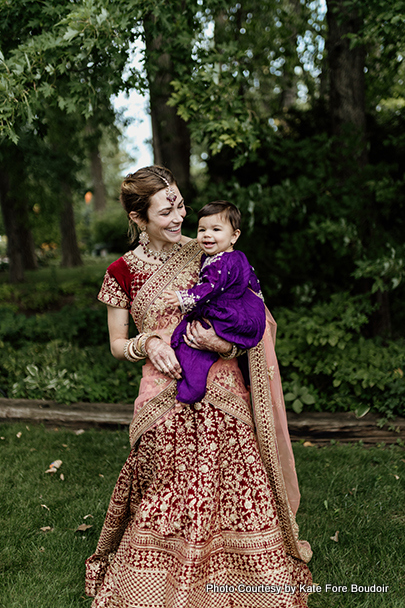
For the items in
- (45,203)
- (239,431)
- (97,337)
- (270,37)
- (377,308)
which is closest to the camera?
(239,431)

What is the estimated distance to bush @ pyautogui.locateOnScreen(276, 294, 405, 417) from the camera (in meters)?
4.49

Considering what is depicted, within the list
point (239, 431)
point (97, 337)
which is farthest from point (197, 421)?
point (97, 337)

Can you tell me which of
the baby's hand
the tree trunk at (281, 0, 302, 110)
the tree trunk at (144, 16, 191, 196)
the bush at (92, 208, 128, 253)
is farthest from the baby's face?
the bush at (92, 208, 128, 253)

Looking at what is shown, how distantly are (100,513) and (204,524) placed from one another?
1481 mm

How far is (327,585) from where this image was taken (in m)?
2.65

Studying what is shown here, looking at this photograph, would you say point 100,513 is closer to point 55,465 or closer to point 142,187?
point 55,465

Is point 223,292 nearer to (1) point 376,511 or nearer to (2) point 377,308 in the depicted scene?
(1) point 376,511

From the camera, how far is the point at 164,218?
89.4 inches

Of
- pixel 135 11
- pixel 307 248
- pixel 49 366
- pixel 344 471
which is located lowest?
pixel 344 471

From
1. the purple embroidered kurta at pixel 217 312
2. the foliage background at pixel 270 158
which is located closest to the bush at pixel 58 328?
the foliage background at pixel 270 158

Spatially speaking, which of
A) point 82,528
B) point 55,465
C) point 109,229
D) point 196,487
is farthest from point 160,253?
point 109,229

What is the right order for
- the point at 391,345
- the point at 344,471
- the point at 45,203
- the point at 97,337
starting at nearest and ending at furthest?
1. the point at 344,471
2. the point at 391,345
3. the point at 97,337
4. the point at 45,203

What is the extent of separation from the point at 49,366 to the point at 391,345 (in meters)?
3.67

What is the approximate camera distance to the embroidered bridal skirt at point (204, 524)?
221 centimetres
